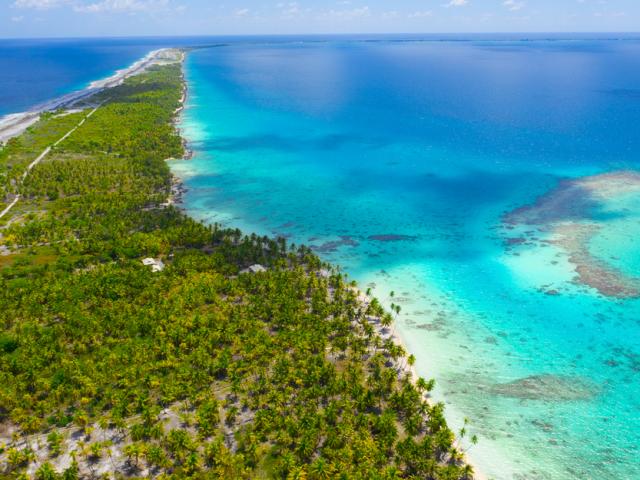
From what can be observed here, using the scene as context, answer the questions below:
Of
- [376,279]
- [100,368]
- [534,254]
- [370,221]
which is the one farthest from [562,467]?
[370,221]

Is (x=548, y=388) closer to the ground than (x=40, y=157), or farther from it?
closer to the ground

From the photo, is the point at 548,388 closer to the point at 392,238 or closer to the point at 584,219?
the point at 392,238

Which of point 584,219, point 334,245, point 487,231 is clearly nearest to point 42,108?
point 334,245

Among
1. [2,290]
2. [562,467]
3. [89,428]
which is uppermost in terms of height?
[2,290]

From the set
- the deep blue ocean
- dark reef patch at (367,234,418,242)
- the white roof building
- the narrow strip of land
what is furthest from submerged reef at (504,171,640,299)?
the narrow strip of land

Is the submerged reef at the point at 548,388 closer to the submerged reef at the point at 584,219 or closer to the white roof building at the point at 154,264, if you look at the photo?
the submerged reef at the point at 584,219

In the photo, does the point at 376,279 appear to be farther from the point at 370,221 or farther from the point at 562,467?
the point at 562,467

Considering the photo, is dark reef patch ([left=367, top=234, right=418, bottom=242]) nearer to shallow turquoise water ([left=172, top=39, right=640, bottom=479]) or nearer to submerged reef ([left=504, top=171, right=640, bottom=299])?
shallow turquoise water ([left=172, top=39, right=640, bottom=479])
